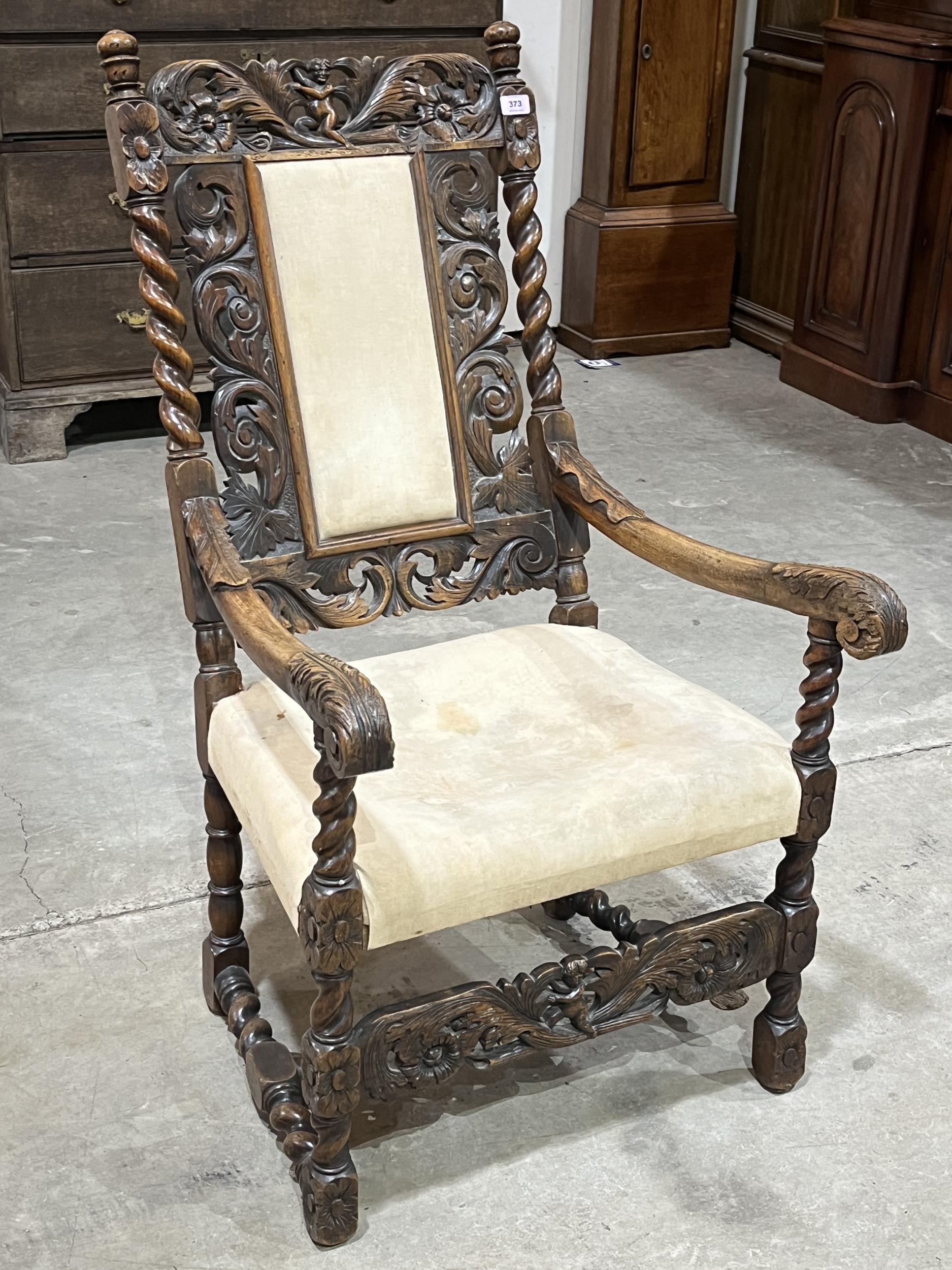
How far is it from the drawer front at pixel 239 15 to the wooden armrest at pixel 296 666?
2299mm

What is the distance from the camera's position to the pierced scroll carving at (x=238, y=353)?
1858mm

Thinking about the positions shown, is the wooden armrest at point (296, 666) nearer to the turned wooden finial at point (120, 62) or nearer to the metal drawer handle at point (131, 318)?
the turned wooden finial at point (120, 62)

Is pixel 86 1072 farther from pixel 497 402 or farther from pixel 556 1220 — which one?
pixel 497 402

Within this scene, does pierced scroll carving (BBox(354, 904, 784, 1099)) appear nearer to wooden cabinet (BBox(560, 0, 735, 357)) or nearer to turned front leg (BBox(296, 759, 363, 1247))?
turned front leg (BBox(296, 759, 363, 1247))

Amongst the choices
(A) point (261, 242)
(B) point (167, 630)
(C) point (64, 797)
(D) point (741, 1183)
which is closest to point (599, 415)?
(B) point (167, 630)

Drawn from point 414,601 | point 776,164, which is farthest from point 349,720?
point 776,164

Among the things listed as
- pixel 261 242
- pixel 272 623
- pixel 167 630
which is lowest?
pixel 167 630

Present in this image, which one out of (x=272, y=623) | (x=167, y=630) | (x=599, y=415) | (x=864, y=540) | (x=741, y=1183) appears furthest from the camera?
(x=599, y=415)

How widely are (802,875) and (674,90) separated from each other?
139 inches

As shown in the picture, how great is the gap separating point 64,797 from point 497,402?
3.48 ft

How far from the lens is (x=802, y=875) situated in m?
1.85

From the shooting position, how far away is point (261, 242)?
187 centimetres

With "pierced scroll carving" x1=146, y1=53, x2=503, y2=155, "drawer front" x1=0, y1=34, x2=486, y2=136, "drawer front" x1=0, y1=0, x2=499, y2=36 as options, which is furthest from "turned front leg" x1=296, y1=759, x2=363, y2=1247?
"drawer front" x1=0, y1=0, x2=499, y2=36

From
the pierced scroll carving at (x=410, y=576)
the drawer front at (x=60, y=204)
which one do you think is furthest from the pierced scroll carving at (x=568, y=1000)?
the drawer front at (x=60, y=204)
